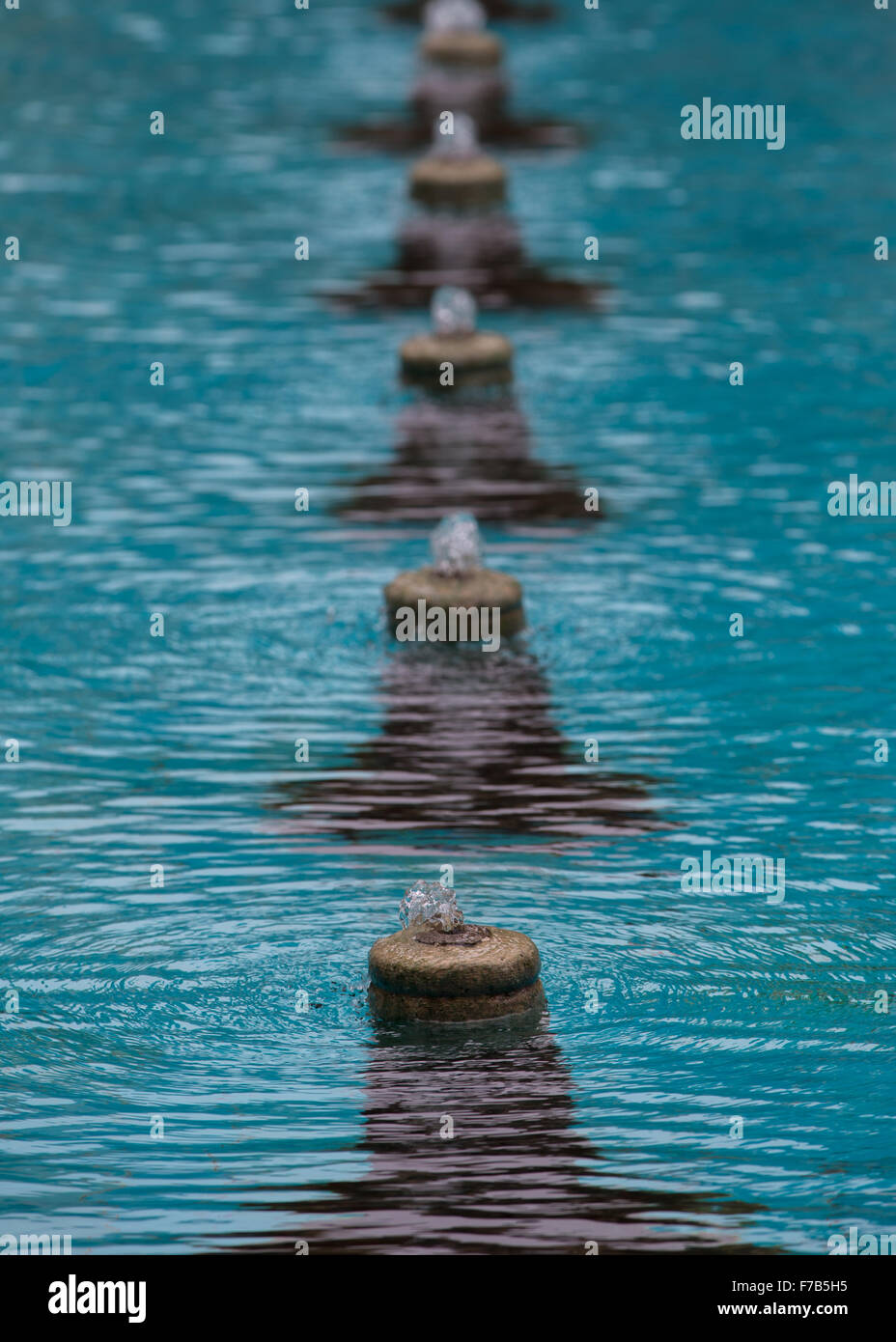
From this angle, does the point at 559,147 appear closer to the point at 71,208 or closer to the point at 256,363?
the point at 71,208

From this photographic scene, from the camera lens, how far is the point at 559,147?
105 ft

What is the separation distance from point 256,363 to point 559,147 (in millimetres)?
9605

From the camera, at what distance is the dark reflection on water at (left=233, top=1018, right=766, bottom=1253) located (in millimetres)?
9266

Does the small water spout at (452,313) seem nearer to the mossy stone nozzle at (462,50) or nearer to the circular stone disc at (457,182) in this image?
the circular stone disc at (457,182)

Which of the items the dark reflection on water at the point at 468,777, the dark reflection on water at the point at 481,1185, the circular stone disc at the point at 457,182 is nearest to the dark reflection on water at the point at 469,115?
the circular stone disc at the point at 457,182

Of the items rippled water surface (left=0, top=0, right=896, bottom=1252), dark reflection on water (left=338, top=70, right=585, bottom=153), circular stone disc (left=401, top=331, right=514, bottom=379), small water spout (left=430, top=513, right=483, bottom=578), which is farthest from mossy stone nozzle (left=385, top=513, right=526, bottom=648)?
dark reflection on water (left=338, top=70, right=585, bottom=153)

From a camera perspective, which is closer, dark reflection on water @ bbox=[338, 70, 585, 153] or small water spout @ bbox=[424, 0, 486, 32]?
dark reflection on water @ bbox=[338, 70, 585, 153]

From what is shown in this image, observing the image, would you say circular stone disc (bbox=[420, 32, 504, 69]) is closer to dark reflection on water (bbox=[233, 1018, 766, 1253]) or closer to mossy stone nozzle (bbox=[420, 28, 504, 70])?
mossy stone nozzle (bbox=[420, 28, 504, 70])

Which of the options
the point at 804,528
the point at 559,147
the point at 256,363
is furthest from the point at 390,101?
the point at 804,528

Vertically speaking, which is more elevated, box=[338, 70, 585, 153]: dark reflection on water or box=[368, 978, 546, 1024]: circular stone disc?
box=[338, 70, 585, 153]: dark reflection on water

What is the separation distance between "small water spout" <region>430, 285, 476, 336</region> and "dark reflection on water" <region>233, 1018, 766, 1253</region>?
42.1 feet

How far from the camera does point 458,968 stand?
433 inches

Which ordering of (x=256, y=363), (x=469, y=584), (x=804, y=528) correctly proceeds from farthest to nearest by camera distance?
(x=256, y=363)
(x=804, y=528)
(x=469, y=584)

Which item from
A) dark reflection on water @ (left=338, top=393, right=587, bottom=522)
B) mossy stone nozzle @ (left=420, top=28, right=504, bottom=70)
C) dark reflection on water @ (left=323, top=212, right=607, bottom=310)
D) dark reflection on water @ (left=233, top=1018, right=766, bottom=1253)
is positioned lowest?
dark reflection on water @ (left=233, top=1018, right=766, bottom=1253)
